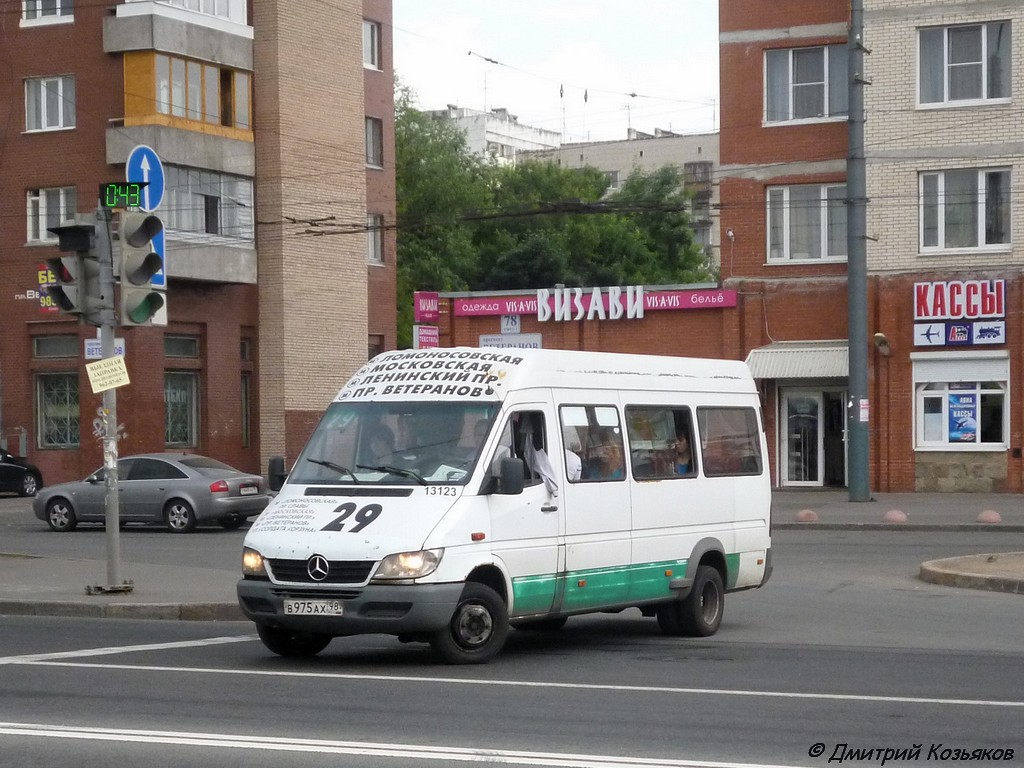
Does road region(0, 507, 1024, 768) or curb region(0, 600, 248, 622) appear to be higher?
road region(0, 507, 1024, 768)

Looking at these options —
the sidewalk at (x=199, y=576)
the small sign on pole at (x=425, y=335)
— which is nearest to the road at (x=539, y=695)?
the sidewalk at (x=199, y=576)

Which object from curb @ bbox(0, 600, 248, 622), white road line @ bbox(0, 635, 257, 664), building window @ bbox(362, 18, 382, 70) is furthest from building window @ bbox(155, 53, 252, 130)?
white road line @ bbox(0, 635, 257, 664)

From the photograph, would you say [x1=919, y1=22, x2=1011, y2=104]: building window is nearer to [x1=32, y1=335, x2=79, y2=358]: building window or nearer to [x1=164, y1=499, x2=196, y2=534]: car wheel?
[x1=164, y1=499, x2=196, y2=534]: car wheel

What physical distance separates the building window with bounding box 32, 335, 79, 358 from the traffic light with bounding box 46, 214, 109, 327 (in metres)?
27.8

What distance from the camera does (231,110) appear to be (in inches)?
1730

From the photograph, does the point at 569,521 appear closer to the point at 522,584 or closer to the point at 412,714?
the point at 522,584

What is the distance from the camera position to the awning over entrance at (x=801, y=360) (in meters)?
35.9

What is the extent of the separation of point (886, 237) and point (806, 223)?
200 cm

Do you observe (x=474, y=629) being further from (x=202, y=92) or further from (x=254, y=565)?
(x=202, y=92)

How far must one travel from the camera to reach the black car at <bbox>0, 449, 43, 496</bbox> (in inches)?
1596

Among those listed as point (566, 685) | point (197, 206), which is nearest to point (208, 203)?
point (197, 206)

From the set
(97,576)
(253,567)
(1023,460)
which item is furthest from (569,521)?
(1023,460)

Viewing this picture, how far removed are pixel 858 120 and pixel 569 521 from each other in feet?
72.1

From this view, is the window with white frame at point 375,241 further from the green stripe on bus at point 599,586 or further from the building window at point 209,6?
the green stripe on bus at point 599,586
